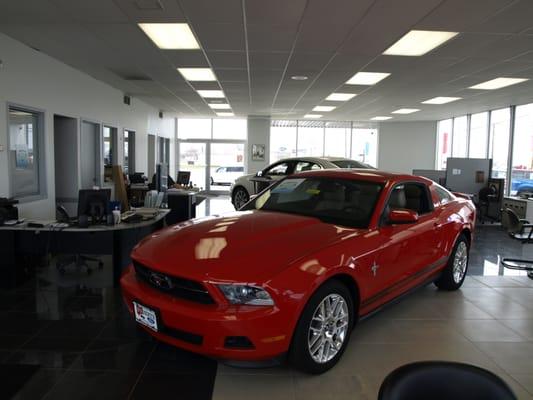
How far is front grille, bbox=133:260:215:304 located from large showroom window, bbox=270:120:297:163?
14460mm

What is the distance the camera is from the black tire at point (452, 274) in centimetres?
415

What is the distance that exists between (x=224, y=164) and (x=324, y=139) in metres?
4.52

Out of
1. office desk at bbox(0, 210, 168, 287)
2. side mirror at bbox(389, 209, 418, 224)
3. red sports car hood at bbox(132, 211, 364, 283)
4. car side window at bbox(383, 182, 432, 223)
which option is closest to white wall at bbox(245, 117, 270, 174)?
office desk at bbox(0, 210, 168, 287)

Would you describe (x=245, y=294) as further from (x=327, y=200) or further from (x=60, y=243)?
(x=60, y=243)

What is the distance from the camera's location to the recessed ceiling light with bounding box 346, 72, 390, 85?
767cm

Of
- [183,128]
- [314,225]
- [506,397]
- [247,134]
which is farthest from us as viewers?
[183,128]

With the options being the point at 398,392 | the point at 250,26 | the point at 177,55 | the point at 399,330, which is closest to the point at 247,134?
the point at 177,55

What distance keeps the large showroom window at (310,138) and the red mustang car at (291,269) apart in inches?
540

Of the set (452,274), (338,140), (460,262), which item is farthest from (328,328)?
(338,140)

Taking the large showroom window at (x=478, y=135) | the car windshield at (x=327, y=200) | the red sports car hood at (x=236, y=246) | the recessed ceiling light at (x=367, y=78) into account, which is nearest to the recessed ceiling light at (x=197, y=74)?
the recessed ceiling light at (x=367, y=78)

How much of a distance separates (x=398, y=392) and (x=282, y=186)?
2.81m

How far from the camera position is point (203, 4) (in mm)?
4281

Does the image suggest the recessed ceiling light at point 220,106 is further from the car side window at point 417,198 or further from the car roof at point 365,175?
the car side window at point 417,198

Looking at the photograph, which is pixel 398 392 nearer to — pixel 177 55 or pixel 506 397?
pixel 506 397
